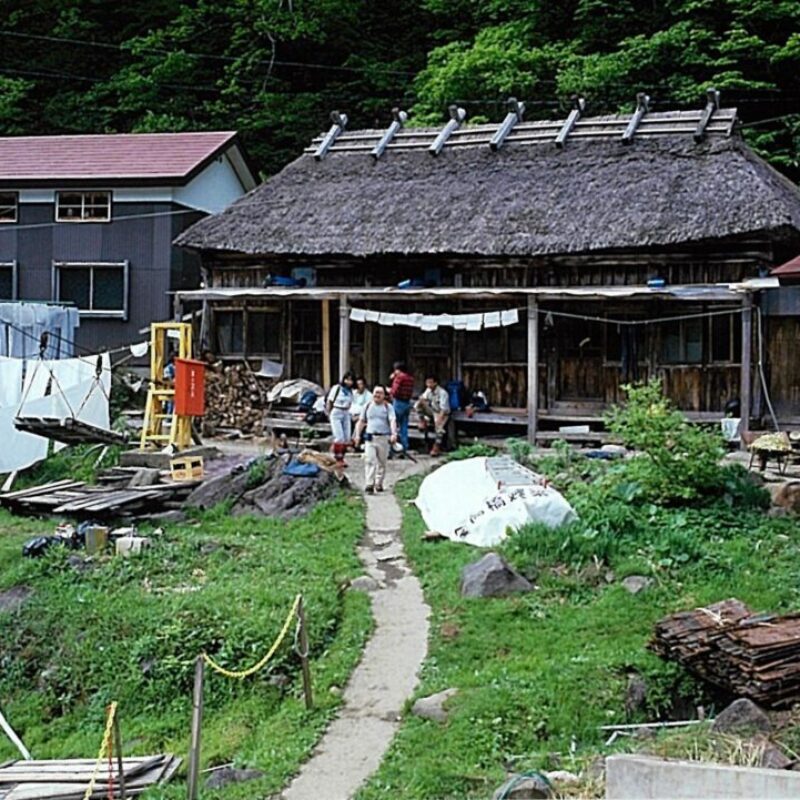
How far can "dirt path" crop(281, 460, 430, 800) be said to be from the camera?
9.10 metres

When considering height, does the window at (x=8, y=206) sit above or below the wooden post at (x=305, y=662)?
above

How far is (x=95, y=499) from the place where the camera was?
17.6 metres

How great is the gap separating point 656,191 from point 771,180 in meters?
2.29

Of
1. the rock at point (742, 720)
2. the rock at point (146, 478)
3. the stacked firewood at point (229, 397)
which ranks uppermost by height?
the stacked firewood at point (229, 397)

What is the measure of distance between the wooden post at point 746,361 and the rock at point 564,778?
1236 centimetres

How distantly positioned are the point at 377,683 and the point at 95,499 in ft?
26.2

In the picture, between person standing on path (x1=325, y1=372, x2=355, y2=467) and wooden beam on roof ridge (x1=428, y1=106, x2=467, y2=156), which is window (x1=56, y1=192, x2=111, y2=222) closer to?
wooden beam on roof ridge (x1=428, y1=106, x2=467, y2=156)

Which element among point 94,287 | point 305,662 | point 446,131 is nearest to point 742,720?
point 305,662

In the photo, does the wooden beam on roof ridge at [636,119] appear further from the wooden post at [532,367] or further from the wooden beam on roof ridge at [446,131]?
the wooden post at [532,367]

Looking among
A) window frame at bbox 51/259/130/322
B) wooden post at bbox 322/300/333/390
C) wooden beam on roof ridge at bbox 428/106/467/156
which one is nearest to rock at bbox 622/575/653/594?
wooden post at bbox 322/300/333/390

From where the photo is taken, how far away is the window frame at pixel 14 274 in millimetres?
28547

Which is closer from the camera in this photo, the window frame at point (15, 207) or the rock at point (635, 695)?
the rock at point (635, 695)

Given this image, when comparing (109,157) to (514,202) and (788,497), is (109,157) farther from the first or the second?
(788,497)

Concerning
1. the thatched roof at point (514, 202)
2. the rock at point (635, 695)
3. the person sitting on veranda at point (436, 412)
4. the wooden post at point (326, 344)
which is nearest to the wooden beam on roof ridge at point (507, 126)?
the thatched roof at point (514, 202)
